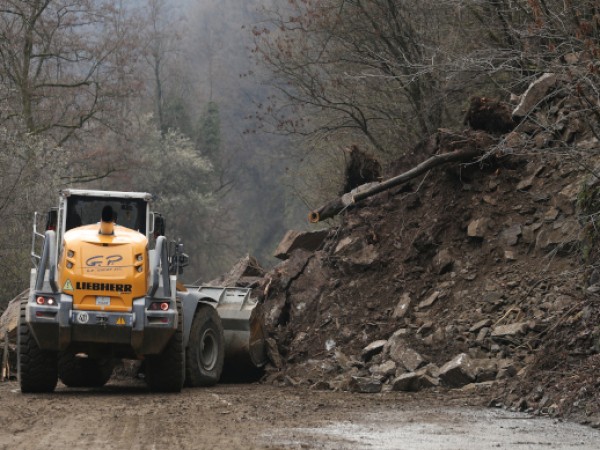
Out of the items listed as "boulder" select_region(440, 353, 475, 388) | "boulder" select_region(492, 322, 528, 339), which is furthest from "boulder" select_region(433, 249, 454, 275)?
"boulder" select_region(440, 353, 475, 388)

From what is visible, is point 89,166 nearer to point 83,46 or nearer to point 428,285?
point 83,46

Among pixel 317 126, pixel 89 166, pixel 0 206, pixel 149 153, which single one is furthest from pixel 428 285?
pixel 149 153

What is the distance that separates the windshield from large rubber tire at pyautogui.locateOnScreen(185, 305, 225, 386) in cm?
171

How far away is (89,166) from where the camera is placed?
1604 inches

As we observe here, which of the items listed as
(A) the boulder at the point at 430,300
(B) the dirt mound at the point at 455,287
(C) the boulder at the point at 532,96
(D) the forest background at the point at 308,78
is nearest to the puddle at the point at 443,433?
(B) the dirt mound at the point at 455,287

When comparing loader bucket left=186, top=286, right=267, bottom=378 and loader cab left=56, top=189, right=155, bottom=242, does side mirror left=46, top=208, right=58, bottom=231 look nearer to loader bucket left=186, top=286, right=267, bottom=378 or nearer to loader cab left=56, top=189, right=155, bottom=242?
loader cab left=56, top=189, right=155, bottom=242

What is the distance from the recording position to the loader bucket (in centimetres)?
1812

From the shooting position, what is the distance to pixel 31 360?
49.3ft

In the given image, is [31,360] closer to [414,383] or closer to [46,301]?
[46,301]

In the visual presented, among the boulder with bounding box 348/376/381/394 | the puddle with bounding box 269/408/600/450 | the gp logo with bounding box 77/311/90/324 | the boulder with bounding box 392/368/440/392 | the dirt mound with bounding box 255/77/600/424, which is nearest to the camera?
the puddle with bounding box 269/408/600/450

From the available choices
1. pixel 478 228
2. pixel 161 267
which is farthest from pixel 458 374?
pixel 161 267

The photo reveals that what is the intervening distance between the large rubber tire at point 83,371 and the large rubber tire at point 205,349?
4.76ft

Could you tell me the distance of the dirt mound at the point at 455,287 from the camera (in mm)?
14906

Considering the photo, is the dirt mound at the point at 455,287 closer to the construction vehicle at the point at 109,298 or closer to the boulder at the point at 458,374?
the boulder at the point at 458,374
